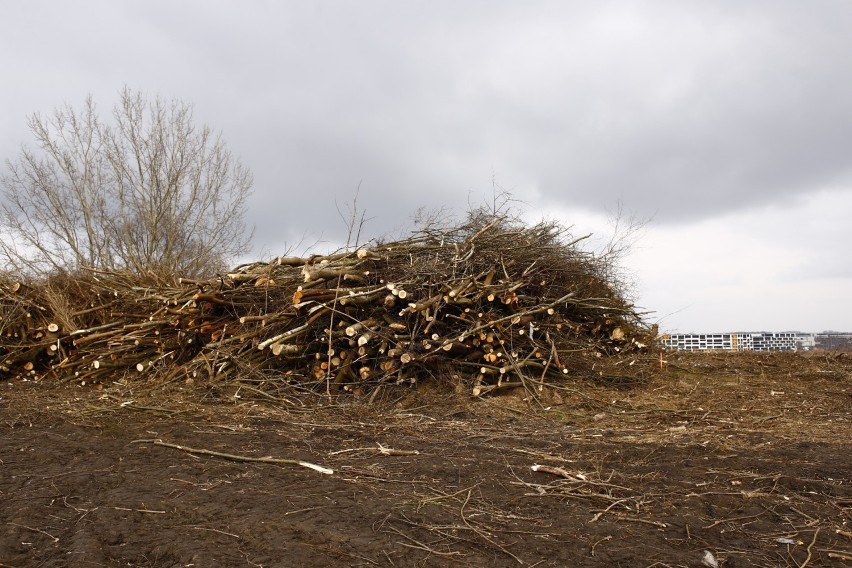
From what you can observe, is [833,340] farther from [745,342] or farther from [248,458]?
[248,458]

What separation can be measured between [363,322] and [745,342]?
35.8ft

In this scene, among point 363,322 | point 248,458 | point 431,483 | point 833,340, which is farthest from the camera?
point 833,340

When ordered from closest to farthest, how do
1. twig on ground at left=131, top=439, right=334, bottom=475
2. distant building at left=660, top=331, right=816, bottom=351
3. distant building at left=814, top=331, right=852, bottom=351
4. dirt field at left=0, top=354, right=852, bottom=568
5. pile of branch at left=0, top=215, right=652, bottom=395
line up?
dirt field at left=0, top=354, right=852, bottom=568
twig on ground at left=131, top=439, right=334, bottom=475
pile of branch at left=0, top=215, right=652, bottom=395
distant building at left=660, top=331, right=816, bottom=351
distant building at left=814, top=331, right=852, bottom=351

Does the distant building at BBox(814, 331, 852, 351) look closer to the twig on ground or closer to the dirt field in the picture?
the dirt field

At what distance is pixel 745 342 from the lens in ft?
50.5

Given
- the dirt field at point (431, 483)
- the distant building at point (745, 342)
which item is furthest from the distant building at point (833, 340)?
the dirt field at point (431, 483)

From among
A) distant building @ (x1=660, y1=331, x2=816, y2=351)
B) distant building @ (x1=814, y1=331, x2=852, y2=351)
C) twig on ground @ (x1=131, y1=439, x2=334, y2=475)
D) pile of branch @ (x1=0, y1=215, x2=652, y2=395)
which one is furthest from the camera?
distant building @ (x1=814, y1=331, x2=852, y2=351)

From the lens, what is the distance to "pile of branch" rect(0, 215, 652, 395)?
8.37m

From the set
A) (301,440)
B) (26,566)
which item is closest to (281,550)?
(26,566)

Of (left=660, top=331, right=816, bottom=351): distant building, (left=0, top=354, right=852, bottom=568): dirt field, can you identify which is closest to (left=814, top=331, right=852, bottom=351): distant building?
(left=660, top=331, right=816, bottom=351): distant building

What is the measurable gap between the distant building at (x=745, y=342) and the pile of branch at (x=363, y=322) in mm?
2865

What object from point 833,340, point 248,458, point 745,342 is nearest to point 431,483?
point 248,458

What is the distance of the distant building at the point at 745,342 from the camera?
13148 millimetres

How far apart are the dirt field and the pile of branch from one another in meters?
0.81
